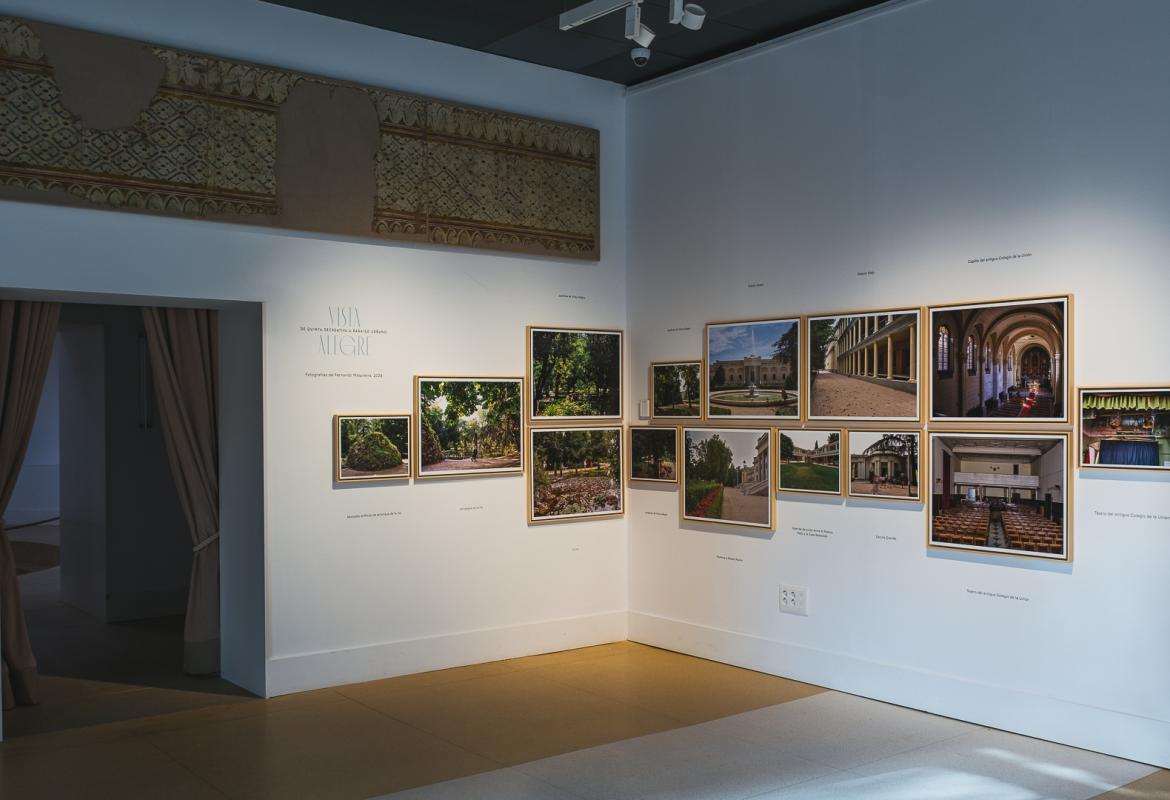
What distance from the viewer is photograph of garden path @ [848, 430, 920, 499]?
6.57 metres

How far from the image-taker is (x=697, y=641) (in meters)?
8.02

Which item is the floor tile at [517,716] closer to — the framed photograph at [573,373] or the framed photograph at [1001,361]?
the framed photograph at [573,373]

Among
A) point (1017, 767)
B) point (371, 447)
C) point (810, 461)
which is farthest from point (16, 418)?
point (1017, 767)

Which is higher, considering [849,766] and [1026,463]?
[1026,463]

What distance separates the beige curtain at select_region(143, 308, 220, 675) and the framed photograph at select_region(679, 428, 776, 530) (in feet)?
11.8

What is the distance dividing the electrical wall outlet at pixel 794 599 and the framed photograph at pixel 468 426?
2234 millimetres

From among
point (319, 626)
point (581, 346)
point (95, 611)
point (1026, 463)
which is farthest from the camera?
point (95, 611)

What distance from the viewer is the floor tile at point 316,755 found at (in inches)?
208

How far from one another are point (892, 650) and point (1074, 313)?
2.43 meters

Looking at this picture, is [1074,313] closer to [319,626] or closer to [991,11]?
[991,11]

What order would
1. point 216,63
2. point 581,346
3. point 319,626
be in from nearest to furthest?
point 216,63, point 319,626, point 581,346

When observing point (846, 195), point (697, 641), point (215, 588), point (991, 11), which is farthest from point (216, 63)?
point (697, 641)

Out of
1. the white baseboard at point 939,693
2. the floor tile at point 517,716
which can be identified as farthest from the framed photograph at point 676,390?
the floor tile at point 517,716

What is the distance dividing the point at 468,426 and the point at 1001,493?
3.80m
